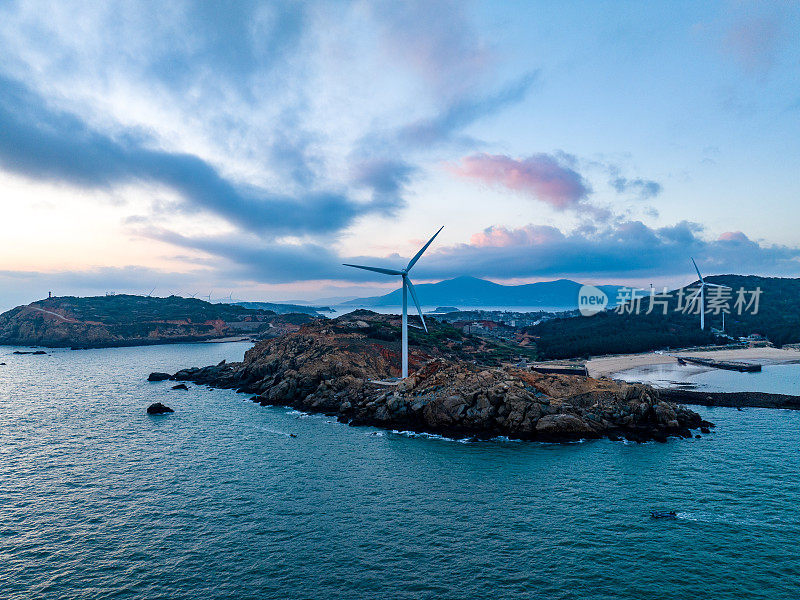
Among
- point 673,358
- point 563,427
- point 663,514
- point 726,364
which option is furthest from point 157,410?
point 673,358

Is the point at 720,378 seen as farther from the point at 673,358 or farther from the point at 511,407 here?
the point at 511,407

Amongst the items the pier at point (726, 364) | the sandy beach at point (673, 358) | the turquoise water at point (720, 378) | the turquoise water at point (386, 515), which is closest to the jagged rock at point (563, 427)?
the turquoise water at point (386, 515)

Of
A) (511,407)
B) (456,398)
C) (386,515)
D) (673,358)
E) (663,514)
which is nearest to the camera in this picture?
(663,514)

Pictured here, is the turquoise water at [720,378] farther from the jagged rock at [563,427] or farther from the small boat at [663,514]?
the small boat at [663,514]

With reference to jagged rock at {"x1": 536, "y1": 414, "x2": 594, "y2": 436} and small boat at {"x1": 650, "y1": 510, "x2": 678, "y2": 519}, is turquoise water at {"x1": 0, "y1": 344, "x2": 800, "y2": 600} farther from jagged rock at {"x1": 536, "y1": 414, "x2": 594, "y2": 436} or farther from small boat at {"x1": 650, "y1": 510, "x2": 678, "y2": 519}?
jagged rock at {"x1": 536, "y1": 414, "x2": 594, "y2": 436}

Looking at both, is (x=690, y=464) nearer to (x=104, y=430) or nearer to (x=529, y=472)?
(x=529, y=472)

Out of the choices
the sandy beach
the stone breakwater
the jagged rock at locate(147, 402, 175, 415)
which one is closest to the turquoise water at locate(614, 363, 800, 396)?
the sandy beach
